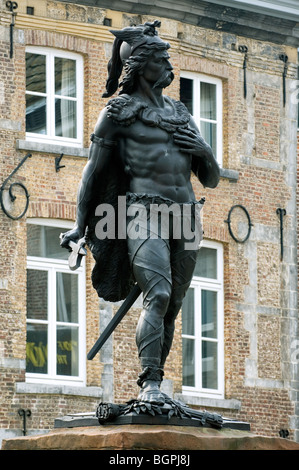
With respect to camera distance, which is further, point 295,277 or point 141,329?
point 295,277

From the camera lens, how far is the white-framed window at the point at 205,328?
76.4 feet

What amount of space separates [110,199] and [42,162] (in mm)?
10726

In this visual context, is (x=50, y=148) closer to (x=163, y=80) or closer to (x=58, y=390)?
(x=58, y=390)

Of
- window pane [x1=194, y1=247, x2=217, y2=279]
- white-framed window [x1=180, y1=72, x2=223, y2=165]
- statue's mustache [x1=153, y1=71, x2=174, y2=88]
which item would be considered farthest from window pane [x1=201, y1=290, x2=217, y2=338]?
statue's mustache [x1=153, y1=71, x2=174, y2=88]

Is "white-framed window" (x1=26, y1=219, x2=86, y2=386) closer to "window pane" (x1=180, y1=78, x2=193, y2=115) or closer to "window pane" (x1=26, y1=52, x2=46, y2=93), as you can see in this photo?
"window pane" (x1=26, y1=52, x2=46, y2=93)

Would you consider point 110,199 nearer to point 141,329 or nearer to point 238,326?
point 141,329

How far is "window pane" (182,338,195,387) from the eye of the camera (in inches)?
914

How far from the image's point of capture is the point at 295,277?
24.7 m

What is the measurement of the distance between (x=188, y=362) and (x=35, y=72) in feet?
15.0

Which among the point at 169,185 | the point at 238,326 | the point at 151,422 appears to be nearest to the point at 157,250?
the point at 169,185

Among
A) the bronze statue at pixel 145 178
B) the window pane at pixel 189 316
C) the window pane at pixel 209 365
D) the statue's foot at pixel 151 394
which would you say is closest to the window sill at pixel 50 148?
the window pane at pixel 189 316

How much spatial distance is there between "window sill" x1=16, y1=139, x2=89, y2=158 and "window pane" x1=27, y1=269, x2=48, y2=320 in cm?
160

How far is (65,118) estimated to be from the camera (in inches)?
886

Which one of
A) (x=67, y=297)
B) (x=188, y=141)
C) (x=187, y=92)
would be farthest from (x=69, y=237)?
(x=187, y=92)
